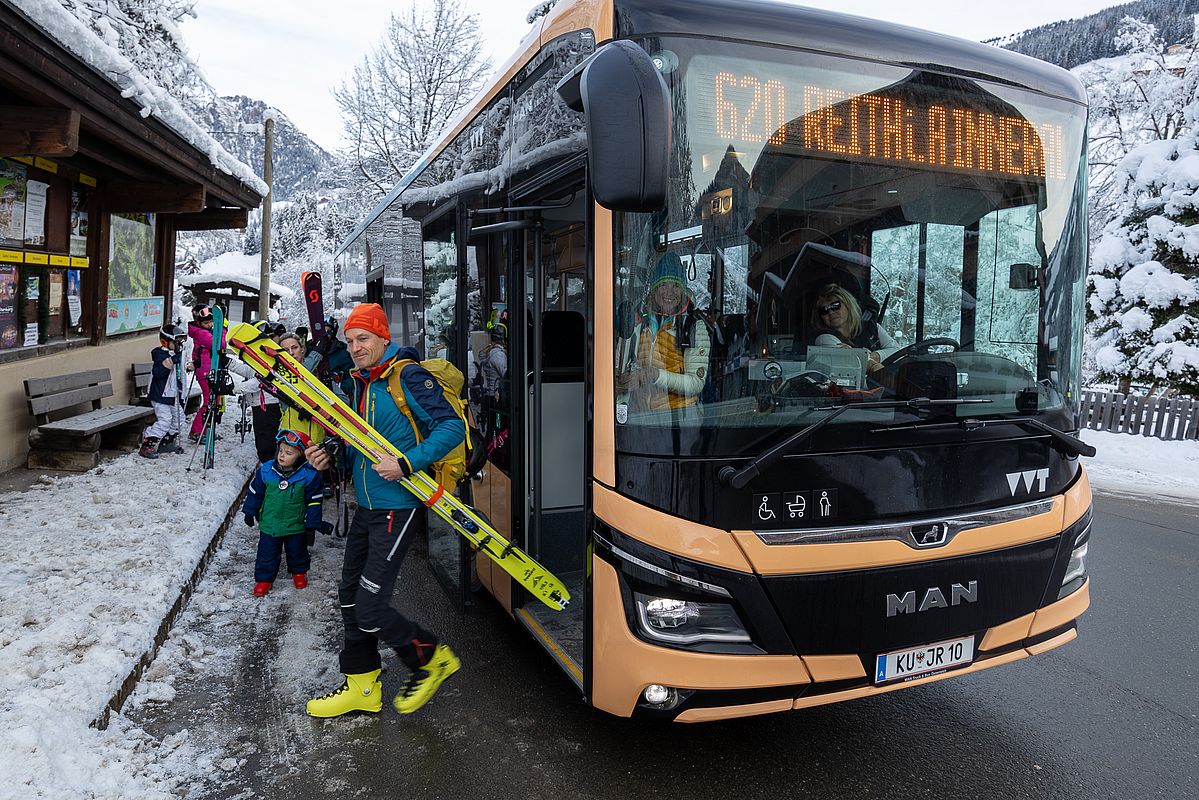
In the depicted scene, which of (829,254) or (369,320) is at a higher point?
(829,254)

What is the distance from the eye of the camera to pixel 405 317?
6.86 meters

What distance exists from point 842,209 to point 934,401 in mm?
799

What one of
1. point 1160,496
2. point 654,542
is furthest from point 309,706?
point 1160,496

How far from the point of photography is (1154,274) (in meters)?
16.1

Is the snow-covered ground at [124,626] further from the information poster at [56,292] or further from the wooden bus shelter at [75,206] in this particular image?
the information poster at [56,292]

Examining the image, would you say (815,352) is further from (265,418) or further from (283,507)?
(265,418)

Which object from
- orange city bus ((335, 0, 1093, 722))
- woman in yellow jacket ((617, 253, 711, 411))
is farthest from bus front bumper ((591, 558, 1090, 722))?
woman in yellow jacket ((617, 253, 711, 411))

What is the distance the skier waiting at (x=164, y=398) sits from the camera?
9.01 meters

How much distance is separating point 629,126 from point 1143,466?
41.5 ft

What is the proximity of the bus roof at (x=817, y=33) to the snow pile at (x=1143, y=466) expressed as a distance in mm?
8464

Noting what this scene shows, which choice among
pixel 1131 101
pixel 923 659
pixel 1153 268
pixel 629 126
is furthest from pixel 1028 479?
pixel 1131 101

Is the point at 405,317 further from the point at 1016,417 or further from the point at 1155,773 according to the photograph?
the point at 1155,773

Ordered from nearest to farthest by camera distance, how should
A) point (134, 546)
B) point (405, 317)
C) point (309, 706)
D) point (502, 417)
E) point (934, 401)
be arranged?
1. point (934, 401)
2. point (309, 706)
3. point (502, 417)
4. point (134, 546)
5. point (405, 317)

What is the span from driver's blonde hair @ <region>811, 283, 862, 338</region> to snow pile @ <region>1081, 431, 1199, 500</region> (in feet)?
29.3
